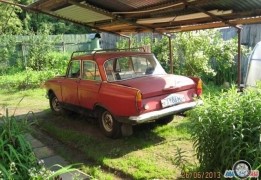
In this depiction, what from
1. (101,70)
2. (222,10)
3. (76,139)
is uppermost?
(222,10)

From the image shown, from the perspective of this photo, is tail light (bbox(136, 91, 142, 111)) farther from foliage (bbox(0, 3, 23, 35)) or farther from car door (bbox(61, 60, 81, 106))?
foliage (bbox(0, 3, 23, 35))

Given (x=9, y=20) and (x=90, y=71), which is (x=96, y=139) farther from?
(x=9, y=20)

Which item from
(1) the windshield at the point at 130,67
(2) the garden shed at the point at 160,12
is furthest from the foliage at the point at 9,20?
(1) the windshield at the point at 130,67

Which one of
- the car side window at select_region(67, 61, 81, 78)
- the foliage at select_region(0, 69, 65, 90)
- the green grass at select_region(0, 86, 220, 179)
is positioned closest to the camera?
the green grass at select_region(0, 86, 220, 179)

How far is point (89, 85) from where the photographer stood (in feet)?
21.8

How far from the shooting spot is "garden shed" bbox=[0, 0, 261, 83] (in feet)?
18.6

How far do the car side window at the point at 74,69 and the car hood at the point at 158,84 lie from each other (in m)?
1.53

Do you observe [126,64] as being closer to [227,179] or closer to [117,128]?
[117,128]

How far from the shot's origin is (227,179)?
362 cm

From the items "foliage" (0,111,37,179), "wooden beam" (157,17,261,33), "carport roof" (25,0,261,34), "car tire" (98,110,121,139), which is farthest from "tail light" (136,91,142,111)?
"wooden beam" (157,17,261,33)

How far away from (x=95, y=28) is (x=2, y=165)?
21.3 feet

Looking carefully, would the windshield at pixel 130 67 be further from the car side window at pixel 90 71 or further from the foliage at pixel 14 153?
the foliage at pixel 14 153

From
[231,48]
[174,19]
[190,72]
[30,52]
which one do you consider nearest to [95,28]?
[174,19]

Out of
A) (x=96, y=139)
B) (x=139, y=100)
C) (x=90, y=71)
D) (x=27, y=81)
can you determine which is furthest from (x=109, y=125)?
(x=27, y=81)
